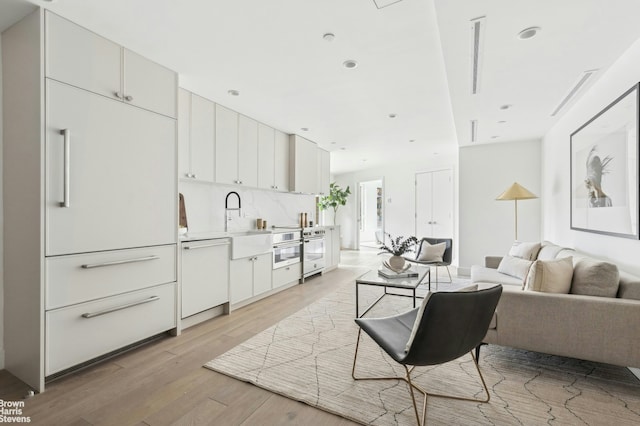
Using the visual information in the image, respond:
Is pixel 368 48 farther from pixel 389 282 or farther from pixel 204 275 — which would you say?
pixel 204 275

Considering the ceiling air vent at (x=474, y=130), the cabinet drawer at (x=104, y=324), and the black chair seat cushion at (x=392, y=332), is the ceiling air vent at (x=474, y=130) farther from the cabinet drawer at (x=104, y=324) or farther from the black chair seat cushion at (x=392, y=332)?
the cabinet drawer at (x=104, y=324)

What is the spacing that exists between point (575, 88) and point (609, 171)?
101 cm

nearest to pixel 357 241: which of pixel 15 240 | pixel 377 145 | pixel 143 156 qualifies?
pixel 377 145

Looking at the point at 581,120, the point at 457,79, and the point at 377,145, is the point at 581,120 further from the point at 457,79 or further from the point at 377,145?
the point at 377,145

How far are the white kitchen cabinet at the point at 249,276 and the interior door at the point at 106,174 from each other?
979 millimetres

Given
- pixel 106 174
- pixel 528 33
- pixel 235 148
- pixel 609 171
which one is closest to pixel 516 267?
pixel 609 171

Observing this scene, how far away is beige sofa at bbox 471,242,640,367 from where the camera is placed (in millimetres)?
1884

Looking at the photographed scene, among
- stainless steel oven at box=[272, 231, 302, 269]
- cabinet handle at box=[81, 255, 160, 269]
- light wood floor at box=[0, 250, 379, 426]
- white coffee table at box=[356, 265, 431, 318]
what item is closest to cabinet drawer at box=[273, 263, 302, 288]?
stainless steel oven at box=[272, 231, 302, 269]

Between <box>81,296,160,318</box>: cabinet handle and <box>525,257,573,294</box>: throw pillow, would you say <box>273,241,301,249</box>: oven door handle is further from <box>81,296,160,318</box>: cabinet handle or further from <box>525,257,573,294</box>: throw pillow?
→ <box>525,257,573,294</box>: throw pillow

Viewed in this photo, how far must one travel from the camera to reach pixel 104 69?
7.56 feet

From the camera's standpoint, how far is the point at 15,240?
212cm

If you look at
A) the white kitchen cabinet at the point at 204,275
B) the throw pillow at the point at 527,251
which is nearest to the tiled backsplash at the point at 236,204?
the white kitchen cabinet at the point at 204,275

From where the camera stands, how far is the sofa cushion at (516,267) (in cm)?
325

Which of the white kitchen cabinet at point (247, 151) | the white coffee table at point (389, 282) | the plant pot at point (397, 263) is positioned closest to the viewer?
the white coffee table at point (389, 282)
